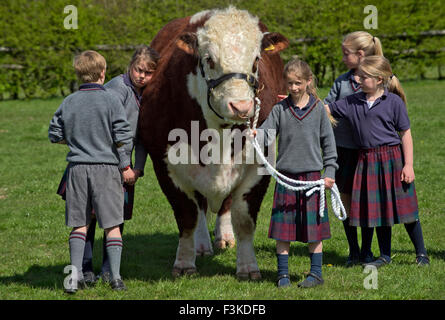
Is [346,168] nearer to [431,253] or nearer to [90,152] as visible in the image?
[431,253]

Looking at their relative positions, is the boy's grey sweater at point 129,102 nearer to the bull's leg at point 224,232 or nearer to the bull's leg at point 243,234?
the bull's leg at point 243,234

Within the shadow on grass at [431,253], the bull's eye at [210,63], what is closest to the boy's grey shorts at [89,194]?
the bull's eye at [210,63]

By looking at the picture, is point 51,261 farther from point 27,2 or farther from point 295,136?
point 27,2

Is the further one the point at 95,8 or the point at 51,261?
the point at 95,8

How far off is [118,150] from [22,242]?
7.36 ft

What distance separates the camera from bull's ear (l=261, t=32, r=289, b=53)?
4766mm

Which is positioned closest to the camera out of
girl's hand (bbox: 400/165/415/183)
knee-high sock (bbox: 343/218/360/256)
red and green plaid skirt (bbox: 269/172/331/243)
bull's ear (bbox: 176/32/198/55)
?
red and green plaid skirt (bbox: 269/172/331/243)

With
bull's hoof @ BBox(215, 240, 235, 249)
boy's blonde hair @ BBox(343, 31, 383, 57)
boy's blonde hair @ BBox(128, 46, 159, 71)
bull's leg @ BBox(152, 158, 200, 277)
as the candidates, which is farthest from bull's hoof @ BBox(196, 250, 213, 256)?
boy's blonde hair @ BBox(343, 31, 383, 57)

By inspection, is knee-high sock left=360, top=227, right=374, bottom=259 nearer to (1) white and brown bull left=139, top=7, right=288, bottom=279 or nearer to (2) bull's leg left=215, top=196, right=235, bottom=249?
(1) white and brown bull left=139, top=7, right=288, bottom=279

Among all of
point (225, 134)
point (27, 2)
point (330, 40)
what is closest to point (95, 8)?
point (27, 2)

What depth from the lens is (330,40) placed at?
17.7 meters

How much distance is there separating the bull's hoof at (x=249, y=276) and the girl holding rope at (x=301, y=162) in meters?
0.35

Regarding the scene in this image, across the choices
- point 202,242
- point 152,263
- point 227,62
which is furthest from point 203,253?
point 227,62
